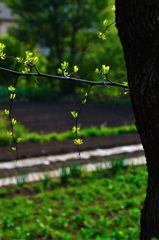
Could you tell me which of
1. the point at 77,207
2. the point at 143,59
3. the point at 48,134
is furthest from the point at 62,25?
the point at 143,59

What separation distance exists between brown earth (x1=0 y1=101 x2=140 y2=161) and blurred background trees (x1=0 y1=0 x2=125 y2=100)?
8.66ft

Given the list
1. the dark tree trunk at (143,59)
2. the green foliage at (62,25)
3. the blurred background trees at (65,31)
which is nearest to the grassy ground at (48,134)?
the dark tree trunk at (143,59)

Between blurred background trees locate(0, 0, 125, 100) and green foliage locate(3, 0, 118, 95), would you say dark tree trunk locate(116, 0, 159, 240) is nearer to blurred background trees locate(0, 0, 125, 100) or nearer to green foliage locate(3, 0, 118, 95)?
blurred background trees locate(0, 0, 125, 100)

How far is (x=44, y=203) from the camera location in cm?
698

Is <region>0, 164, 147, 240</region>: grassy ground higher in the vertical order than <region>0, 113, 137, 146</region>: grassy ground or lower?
lower

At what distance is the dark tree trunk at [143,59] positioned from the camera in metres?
2.88

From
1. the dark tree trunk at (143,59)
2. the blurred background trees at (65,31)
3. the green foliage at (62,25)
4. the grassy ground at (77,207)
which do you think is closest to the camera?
the dark tree trunk at (143,59)

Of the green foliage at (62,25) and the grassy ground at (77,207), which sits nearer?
the grassy ground at (77,207)

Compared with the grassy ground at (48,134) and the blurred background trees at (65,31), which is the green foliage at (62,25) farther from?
the grassy ground at (48,134)

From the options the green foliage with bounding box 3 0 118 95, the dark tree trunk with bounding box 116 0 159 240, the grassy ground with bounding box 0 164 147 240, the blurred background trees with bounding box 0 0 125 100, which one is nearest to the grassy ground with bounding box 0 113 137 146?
the grassy ground with bounding box 0 164 147 240

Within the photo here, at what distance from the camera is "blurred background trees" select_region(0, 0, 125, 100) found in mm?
21109

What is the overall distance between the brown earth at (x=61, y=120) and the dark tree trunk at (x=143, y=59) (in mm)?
6535

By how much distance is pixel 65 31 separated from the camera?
70.8ft

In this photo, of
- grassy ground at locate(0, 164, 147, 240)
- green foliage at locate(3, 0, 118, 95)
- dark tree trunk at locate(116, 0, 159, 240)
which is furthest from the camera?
green foliage at locate(3, 0, 118, 95)
